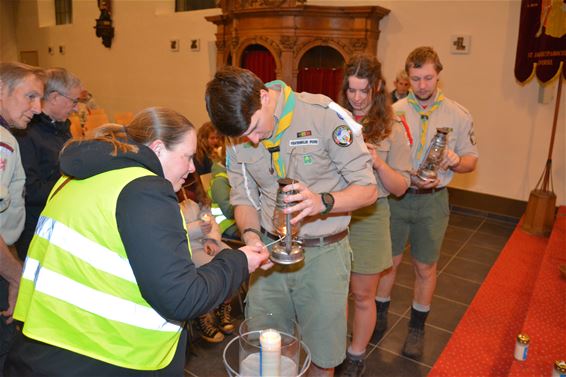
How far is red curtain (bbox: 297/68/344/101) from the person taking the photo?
22.9 ft

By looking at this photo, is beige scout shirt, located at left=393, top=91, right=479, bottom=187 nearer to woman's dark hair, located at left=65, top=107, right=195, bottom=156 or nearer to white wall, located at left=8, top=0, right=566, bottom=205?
woman's dark hair, located at left=65, top=107, right=195, bottom=156

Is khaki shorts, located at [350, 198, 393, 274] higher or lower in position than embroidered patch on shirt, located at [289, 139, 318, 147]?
lower

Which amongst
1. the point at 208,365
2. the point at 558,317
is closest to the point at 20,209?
the point at 208,365

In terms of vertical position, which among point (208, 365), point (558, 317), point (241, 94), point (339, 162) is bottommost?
point (208, 365)

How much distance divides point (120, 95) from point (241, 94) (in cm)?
1036

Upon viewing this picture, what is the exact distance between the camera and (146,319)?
116cm

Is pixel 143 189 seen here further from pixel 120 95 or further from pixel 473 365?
pixel 120 95

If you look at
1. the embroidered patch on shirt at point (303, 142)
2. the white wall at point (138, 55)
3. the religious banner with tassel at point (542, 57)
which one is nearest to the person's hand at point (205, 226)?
the embroidered patch on shirt at point (303, 142)

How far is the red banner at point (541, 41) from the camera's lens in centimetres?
478

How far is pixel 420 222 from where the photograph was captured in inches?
109

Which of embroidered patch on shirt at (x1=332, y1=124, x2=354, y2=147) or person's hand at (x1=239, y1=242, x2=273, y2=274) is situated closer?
person's hand at (x1=239, y1=242, x2=273, y2=274)

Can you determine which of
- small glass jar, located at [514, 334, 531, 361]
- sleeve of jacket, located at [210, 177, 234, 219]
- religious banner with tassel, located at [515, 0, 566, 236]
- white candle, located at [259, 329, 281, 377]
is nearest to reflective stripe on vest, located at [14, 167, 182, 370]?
white candle, located at [259, 329, 281, 377]

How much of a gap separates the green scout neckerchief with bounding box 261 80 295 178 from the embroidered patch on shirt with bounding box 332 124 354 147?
184 millimetres

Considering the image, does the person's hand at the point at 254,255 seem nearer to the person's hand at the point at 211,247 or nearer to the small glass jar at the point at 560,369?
the person's hand at the point at 211,247
